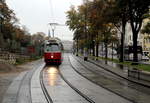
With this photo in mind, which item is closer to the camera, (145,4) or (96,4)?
(145,4)

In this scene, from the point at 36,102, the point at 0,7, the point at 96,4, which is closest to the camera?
the point at 36,102

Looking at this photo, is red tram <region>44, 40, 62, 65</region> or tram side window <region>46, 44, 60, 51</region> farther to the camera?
tram side window <region>46, 44, 60, 51</region>

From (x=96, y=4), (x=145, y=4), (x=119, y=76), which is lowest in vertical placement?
(x=119, y=76)

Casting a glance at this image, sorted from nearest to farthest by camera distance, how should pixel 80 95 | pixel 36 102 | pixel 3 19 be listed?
1. pixel 36 102
2. pixel 80 95
3. pixel 3 19

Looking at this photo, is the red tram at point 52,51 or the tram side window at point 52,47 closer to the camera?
the red tram at point 52,51

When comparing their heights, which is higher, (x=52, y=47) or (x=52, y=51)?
(x=52, y=47)

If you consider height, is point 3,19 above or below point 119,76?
above

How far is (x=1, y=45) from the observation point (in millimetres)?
60625

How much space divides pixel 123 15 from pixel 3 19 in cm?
4505

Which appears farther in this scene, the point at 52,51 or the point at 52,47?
the point at 52,47

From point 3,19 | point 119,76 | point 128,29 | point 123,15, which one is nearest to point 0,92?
point 119,76

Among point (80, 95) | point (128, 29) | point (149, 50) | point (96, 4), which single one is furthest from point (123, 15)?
point (128, 29)

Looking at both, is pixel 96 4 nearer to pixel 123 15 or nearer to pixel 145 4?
pixel 123 15

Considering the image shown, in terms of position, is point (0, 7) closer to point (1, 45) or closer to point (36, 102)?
point (1, 45)
